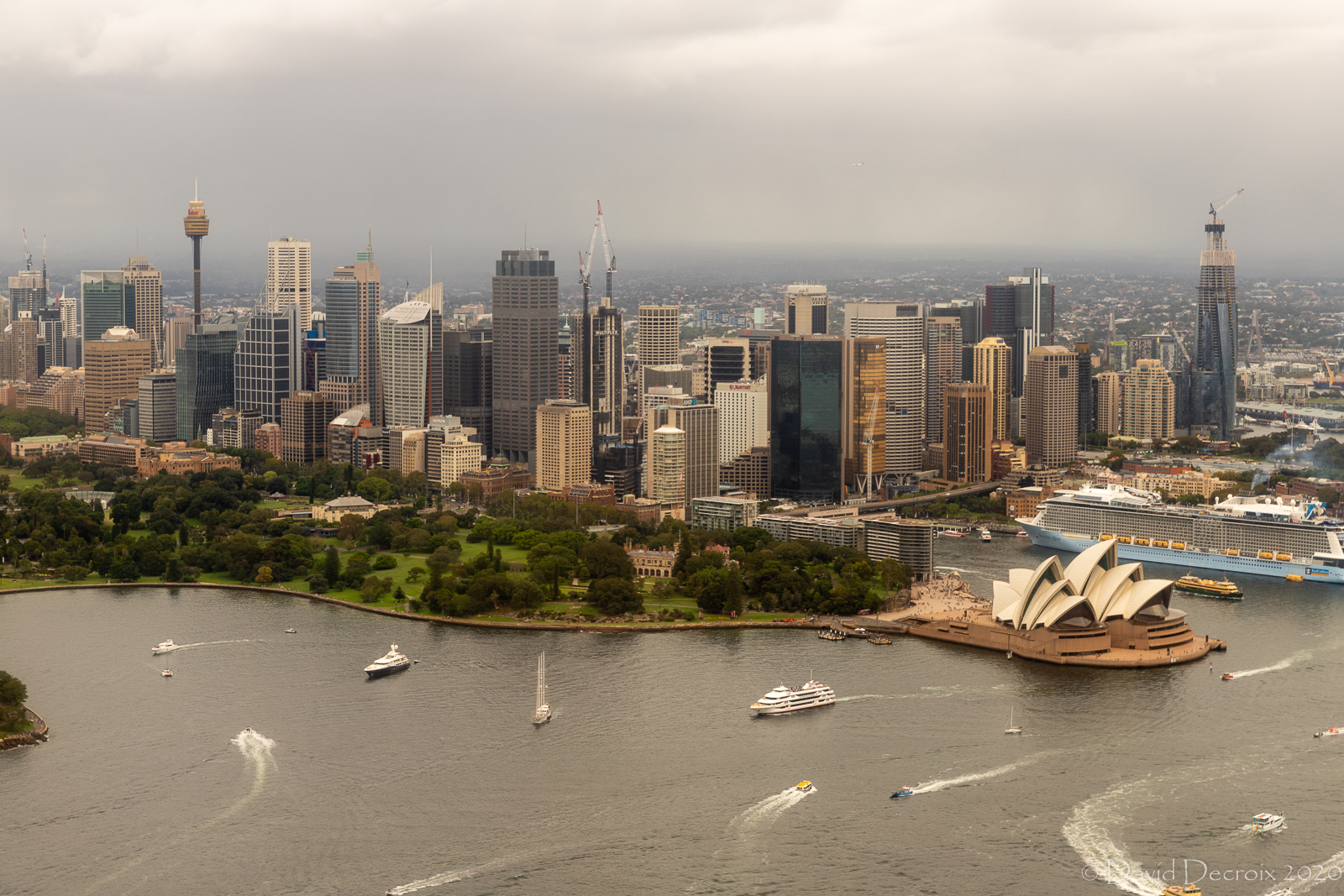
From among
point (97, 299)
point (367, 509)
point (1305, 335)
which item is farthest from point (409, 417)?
point (1305, 335)

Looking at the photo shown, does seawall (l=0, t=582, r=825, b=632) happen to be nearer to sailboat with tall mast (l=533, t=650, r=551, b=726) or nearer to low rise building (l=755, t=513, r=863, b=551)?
sailboat with tall mast (l=533, t=650, r=551, b=726)

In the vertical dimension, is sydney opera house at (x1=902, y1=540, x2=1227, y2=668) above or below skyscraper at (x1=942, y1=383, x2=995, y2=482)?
below

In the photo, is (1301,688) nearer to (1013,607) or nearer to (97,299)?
(1013,607)

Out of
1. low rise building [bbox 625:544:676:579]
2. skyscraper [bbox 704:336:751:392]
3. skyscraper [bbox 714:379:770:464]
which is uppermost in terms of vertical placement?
skyscraper [bbox 704:336:751:392]

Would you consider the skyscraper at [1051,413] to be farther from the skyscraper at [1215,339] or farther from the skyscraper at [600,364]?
the skyscraper at [600,364]

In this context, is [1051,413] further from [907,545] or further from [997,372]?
[907,545]

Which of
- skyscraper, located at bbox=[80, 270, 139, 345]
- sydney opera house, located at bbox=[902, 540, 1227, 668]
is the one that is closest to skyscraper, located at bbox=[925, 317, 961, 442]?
sydney opera house, located at bbox=[902, 540, 1227, 668]

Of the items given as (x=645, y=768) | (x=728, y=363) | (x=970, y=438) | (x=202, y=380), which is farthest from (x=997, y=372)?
(x=645, y=768)
